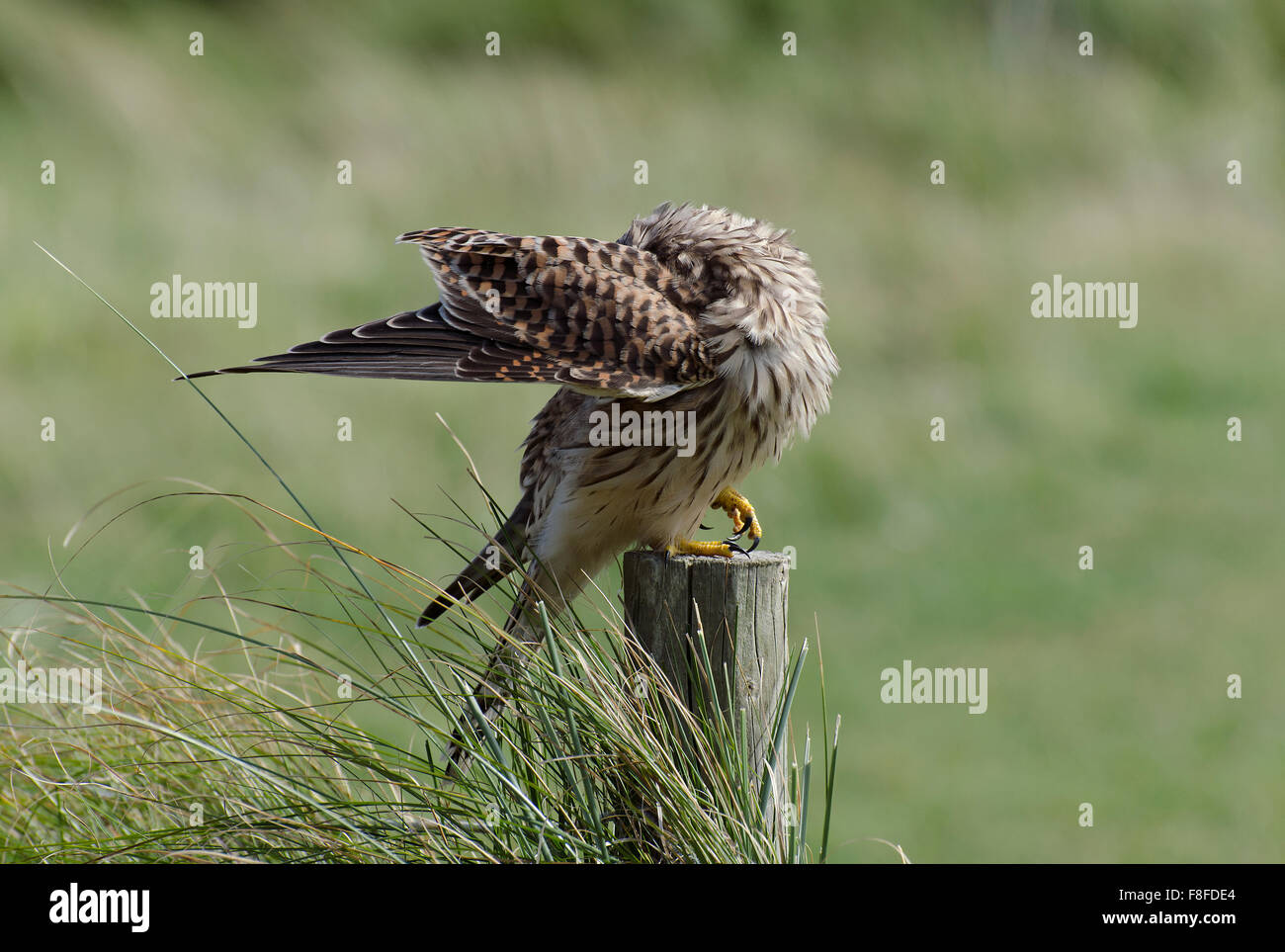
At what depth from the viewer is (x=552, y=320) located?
3.59m

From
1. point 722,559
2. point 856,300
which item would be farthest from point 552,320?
point 856,300

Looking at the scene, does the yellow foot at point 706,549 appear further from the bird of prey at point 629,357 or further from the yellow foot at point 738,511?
the yellow foot at point 738,511

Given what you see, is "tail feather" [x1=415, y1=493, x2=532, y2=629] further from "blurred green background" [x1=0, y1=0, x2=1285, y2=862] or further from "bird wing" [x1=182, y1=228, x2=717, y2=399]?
"blurred green background" [x1=0, y1=0, x2=1285, y2=862]

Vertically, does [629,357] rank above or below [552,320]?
below

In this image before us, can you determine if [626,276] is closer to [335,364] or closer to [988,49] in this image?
[335,364]

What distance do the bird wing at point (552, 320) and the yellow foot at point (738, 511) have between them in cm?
49

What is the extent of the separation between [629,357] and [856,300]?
1005 centimetres

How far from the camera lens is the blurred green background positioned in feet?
30.8

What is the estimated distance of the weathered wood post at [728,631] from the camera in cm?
313

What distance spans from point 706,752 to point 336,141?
1330 cm

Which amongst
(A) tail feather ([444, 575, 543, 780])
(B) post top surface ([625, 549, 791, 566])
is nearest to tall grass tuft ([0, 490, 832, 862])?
(A) tail feather ([444, 575, 543, 780])

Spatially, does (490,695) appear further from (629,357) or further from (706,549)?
(629,357)

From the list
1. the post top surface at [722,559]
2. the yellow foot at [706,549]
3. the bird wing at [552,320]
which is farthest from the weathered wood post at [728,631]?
the bird wing at [552,320]
